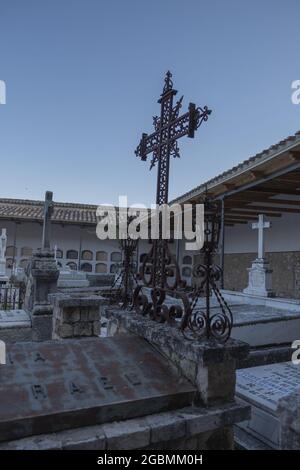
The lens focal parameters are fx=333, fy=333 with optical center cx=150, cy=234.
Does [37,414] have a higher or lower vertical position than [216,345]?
lower

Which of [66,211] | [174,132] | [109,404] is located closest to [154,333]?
[109,404]

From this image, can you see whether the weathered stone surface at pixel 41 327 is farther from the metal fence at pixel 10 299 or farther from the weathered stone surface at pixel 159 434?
the weathered stone surface at pixel 159 434

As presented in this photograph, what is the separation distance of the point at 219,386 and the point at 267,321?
338 centimetres

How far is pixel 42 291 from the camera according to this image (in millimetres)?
6254

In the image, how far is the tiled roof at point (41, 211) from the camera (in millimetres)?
18581

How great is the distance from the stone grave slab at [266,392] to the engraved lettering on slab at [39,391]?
154cm

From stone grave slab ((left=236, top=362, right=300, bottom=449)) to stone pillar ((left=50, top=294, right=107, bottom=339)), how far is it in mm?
2024

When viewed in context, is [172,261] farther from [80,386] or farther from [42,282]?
[42,282]

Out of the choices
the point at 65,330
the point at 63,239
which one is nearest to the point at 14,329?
the point at 65,330
